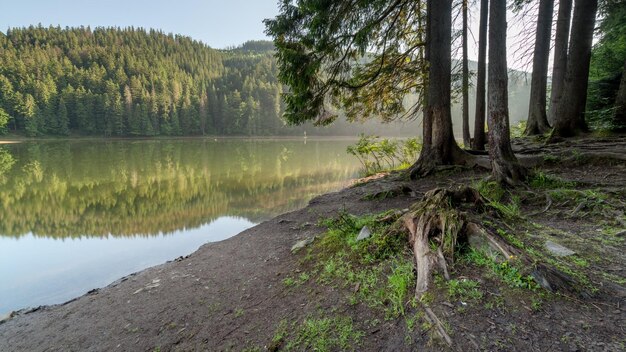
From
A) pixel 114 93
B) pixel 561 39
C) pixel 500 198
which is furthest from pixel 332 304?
pixel 114 93

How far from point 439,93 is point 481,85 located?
2.74 metres

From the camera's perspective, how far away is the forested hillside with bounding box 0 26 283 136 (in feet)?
209

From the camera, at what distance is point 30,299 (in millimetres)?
5527

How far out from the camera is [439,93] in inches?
296

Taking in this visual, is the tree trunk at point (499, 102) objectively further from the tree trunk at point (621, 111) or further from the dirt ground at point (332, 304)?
the tree trunk at point (621, 111)

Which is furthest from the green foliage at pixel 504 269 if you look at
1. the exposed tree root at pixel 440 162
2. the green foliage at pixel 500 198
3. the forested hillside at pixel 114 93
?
the forested hillside at pixel 114 93

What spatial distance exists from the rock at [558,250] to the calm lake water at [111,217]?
6961mm

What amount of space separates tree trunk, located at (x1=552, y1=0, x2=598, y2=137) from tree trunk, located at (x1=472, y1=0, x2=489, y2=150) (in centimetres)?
171

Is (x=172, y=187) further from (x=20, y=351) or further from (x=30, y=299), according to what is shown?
(x=20, y=351)

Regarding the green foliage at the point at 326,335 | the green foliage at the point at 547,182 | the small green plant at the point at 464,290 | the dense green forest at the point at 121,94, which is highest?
the dense green forest at the point at 121,94

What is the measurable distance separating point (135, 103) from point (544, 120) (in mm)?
79341

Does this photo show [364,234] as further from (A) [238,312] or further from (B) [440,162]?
(B) [440,162]

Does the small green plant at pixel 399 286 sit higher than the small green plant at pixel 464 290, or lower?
lower

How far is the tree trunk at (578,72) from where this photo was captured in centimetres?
709
